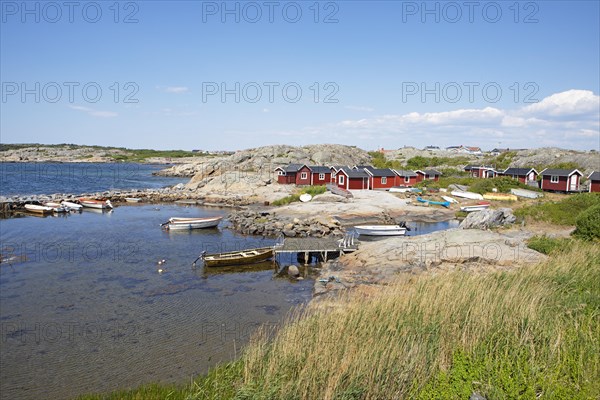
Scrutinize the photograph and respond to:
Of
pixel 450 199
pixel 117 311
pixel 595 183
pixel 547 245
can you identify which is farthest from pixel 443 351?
pixel 595 183

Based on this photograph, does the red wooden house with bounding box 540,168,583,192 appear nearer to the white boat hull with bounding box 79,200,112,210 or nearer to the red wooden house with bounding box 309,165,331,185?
the red wooden house with bounding box 309,165,331,185

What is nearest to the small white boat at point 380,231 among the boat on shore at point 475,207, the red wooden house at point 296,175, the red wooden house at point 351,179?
the boat on shore at point 475,207

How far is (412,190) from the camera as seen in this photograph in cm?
6009

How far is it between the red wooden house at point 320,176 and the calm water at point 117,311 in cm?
3372

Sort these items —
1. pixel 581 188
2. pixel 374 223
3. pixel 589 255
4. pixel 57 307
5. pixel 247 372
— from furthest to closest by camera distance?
pixel 581 188 → pixel 374 223 → pixel 57 307 → pixel 589 255 → pixel 247 372

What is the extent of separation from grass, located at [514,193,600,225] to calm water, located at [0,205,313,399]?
74.1 ft

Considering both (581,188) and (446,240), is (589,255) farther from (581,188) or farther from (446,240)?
(581,188)

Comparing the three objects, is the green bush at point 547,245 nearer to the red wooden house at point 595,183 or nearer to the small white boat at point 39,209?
the red wooden house at point 595,183

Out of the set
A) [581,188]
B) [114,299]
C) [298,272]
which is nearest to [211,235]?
[298,272]

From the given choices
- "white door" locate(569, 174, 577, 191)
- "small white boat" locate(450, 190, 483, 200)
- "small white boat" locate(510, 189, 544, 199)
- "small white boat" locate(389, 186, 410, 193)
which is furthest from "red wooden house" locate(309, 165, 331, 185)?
"white door" locate(569, 174, 577, 191)

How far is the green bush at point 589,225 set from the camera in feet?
73.9

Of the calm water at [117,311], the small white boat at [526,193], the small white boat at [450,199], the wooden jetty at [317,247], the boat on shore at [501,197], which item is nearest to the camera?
the calm water at [117,311]

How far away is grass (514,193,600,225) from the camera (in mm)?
33031

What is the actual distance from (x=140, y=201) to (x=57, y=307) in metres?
42.2
